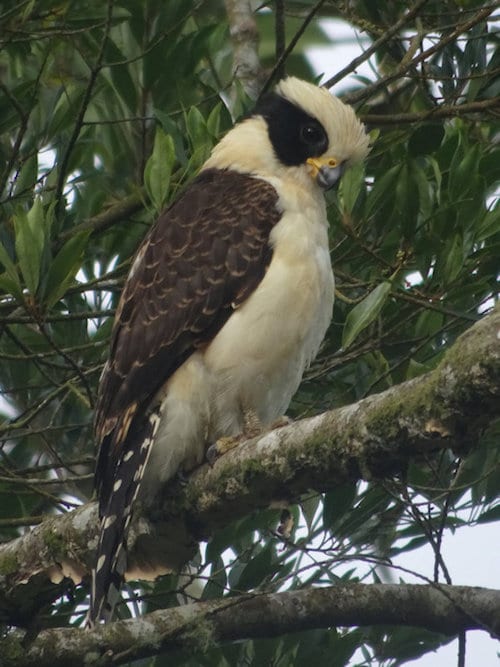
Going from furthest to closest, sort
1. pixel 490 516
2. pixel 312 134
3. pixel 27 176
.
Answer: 1. pixel 312 134
2. pixel 27 176
3. pixel 490 516

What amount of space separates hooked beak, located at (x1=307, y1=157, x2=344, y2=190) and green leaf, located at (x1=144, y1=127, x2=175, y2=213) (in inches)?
31.4

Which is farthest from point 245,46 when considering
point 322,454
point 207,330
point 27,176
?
point 322,454

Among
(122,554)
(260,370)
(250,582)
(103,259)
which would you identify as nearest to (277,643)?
(250,582)

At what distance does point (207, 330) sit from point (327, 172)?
0.97 metres

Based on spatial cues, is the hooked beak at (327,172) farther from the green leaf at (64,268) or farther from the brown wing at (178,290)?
the green leaf at (64,268)

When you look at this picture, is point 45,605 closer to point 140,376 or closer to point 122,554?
→ point 122,554

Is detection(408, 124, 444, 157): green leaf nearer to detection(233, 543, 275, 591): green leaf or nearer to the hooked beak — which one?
the hooked beak

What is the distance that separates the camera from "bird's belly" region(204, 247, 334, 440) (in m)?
5.07

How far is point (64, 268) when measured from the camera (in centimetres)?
459

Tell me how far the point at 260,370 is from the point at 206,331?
0.26m

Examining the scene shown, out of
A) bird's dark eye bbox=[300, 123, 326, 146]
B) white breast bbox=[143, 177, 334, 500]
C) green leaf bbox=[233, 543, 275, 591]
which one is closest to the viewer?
green leaf bbox=[233, 543, 275, 591]

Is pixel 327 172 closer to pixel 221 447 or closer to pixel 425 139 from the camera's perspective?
pixel 425 139

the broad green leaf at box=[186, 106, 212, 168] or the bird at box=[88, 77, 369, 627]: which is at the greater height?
the broad green leaf at box=[186, 106, 212, 168]

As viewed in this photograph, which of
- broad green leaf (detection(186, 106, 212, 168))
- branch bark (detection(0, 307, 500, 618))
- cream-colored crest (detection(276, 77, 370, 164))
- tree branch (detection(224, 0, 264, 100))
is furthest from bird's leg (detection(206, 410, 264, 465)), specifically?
tree branch (detection(224, 0, 264, 100))
